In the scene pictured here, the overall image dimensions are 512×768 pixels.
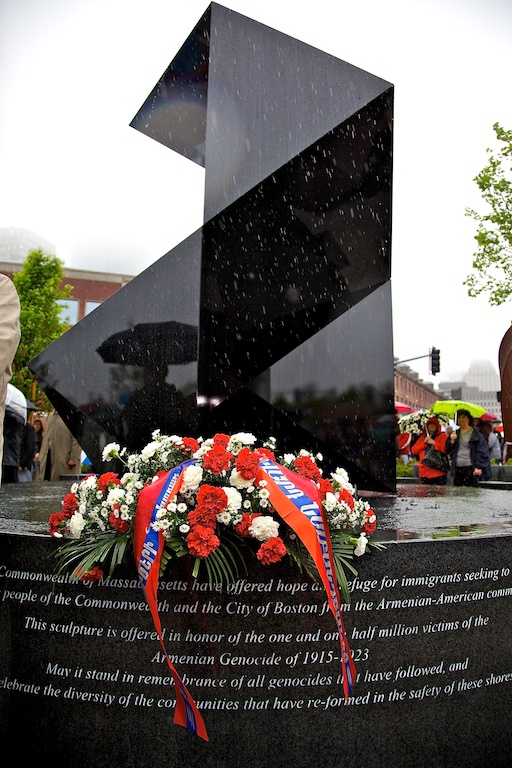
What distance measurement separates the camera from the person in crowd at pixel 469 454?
29.7ft

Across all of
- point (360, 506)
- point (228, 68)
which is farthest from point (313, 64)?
point (360, 506)

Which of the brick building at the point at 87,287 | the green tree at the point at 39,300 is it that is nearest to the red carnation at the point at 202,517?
the green tree at the point at 39,300

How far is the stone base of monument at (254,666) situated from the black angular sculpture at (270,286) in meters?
2.67

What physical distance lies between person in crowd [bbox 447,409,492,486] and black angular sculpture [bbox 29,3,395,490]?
3253 millimetres

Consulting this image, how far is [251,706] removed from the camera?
2.79 m

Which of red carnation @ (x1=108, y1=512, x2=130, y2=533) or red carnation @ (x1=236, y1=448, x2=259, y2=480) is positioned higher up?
red carnation @ (x1=236, y1=448, x2=259, y2=480)

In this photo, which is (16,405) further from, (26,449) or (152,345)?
(152,345)

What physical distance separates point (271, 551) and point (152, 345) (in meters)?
3.23

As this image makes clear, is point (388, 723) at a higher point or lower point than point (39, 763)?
higher

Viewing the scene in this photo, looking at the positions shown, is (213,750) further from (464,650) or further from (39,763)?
(464,650)

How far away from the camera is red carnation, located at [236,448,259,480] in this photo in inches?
106

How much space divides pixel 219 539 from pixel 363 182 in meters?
4.32

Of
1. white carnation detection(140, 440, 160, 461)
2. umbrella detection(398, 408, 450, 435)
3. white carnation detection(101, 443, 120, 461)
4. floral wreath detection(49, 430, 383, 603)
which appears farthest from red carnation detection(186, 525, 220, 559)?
umbrella detection(398, 408, 450, 435)

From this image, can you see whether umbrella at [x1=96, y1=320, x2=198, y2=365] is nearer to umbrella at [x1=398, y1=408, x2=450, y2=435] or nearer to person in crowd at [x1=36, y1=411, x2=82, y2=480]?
person in crowd at [x1=36, y1=411, x2=82, y2=480]
